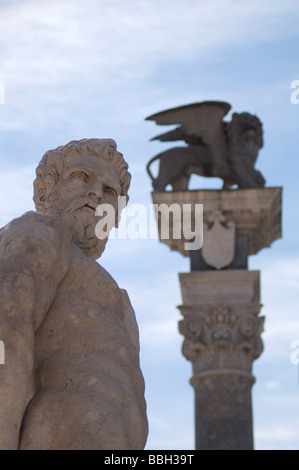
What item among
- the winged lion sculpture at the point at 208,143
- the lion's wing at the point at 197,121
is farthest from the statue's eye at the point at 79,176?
the lion's wing at the point at 197,121

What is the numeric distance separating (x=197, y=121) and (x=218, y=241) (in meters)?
2.86

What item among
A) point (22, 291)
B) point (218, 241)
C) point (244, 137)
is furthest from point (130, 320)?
point (244, 137)

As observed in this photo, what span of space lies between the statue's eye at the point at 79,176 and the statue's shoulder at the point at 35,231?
1.43 ft

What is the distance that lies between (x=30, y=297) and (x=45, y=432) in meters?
0.57

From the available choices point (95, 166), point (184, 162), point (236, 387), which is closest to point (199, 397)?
point (236, 387)

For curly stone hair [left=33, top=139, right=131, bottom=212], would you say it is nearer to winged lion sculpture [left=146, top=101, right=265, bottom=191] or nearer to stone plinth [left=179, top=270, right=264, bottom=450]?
stone plinth [left=179, top=270, right=264, bottom=450]

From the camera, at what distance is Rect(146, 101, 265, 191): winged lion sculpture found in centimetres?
2331

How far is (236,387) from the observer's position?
20453 millimetres

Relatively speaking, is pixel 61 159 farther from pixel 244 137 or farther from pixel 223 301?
pixel 244 137

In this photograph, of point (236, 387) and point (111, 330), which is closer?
point (111, 330)

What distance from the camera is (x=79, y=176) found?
21.5 feet
